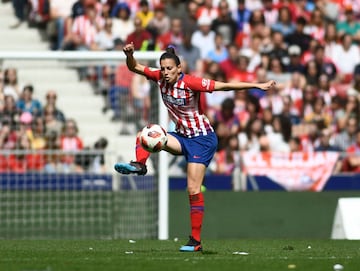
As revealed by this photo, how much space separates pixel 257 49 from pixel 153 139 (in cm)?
1196

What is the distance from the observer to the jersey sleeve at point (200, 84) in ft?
42.5

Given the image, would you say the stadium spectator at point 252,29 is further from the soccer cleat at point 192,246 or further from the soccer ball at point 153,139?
the soccer cleat at point 192,246

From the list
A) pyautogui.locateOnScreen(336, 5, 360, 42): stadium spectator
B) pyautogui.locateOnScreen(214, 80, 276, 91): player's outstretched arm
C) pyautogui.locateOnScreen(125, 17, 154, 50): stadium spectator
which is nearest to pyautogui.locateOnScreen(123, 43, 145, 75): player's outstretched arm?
pyautogui.locateOnScreen(214, 80, 276, 91): player's outstretched arm

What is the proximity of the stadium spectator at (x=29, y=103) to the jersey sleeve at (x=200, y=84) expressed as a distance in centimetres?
683

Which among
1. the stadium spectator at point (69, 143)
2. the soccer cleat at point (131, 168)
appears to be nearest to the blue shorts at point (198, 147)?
the soccer cleat at point (131, 168)

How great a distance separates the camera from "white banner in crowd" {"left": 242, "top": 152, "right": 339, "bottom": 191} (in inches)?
799

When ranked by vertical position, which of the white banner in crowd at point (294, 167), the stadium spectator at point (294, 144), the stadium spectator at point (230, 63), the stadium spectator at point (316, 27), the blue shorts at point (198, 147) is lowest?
the white banner in crowd at point (294, 167)

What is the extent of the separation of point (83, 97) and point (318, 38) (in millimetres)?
7442

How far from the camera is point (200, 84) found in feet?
42.7

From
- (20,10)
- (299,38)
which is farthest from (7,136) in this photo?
(299,38)

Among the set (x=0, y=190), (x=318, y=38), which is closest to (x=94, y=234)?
(x=0, y=190)

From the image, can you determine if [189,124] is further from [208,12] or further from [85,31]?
[208,12]

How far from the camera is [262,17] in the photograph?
25062 millimetres

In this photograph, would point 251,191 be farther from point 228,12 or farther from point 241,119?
point 228,12
